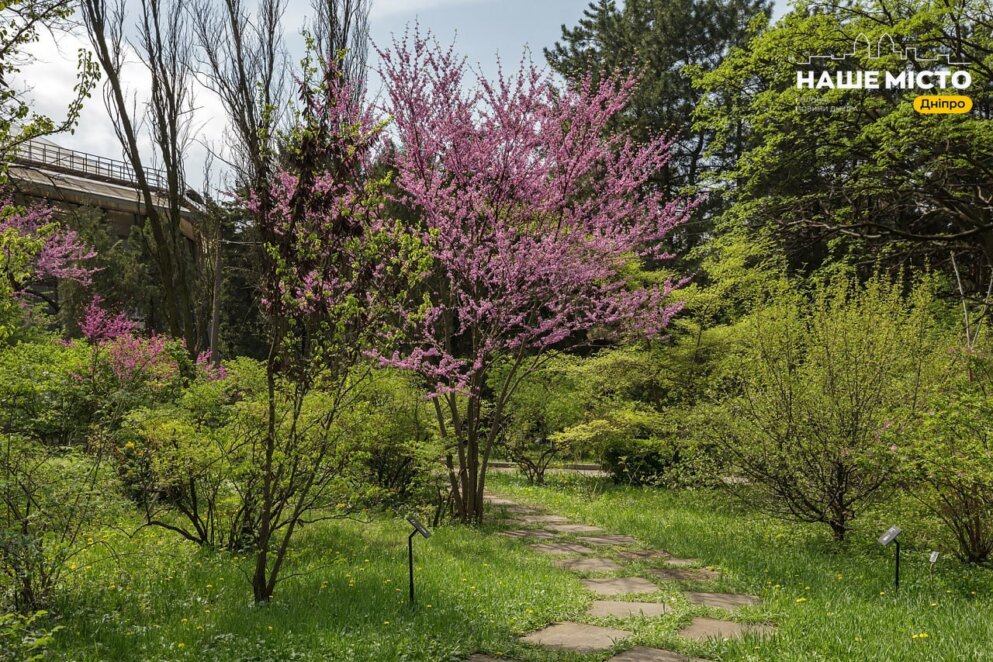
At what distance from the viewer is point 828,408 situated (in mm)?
8492

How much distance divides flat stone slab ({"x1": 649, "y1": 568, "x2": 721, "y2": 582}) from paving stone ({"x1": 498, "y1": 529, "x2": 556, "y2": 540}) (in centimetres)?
225

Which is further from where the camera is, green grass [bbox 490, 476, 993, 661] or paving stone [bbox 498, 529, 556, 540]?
paving stone [bbox 498, 529, 556, 540]

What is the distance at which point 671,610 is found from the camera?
19.5 feet

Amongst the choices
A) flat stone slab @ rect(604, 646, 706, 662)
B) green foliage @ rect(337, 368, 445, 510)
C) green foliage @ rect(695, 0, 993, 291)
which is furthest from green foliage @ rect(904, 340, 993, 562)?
green foliage @ rect(337, 368, 445, 510)

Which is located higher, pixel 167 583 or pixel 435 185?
pixel 435 185

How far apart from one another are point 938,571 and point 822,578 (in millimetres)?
1318

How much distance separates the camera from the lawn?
4.60m

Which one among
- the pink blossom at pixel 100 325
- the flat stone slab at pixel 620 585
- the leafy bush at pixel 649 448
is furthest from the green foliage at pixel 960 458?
the pink blossom at pixel 100 325

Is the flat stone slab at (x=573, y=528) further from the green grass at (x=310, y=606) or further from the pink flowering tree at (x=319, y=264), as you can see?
the pink flowering tree at (x=319, y=264)

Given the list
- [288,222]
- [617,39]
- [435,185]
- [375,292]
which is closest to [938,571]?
[375,292]

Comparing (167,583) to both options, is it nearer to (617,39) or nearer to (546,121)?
(546,121)

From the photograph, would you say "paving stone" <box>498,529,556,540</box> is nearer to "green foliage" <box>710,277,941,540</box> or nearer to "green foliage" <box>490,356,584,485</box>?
"green foliage" <box>710,277,941,540</box>

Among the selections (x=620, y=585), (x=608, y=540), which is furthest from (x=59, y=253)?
(x=620, y=585)

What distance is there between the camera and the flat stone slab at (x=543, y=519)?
1101 cm
